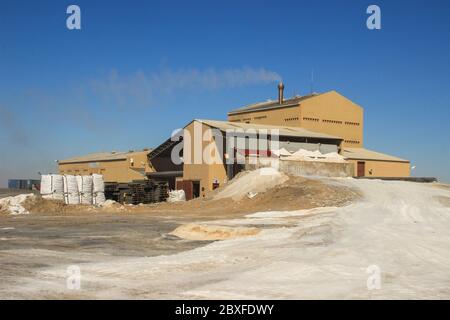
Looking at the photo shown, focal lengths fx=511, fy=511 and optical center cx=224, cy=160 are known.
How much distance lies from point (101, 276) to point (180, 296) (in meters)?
2.22

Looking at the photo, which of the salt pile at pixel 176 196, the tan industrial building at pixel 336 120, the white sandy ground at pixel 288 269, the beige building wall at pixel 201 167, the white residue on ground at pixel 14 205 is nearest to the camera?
the white sandy ground at pixel 288 269

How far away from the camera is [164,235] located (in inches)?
674

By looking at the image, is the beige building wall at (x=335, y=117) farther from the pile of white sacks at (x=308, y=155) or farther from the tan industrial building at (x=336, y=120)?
the pile of white sacks at (x=308, y=155)

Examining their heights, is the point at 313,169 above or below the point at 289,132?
below

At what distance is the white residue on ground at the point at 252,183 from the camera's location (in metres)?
32.3

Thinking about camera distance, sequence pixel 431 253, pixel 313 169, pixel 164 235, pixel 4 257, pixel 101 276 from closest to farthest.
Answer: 1. pixel 101 276
2. pixel 4 257
3. pixel 431 253
4. pixel 164 235
5. pixel 313 169

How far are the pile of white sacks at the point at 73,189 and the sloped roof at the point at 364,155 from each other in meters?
23.5

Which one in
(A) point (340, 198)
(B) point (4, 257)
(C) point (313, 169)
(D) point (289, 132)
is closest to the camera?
(B) point (4, 257)

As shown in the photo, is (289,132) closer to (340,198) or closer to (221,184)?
(221,184)

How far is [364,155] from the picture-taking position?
5019cm

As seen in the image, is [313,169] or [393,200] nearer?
[393,200]

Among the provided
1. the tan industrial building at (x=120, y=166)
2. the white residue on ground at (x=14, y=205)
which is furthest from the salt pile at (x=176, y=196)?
the white residue on ground at (x=14, y=205)

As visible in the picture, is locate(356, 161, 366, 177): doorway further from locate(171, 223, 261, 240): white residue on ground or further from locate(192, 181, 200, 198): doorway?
locate(171, 223, 261, 240): white residue on ground
